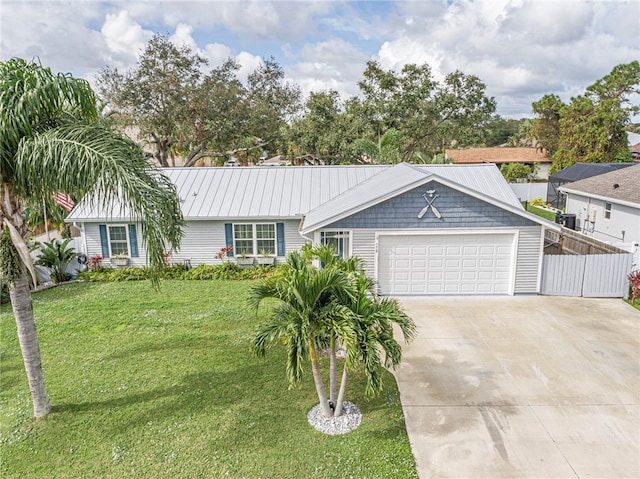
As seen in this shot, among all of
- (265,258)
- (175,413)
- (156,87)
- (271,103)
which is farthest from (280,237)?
(271,103)

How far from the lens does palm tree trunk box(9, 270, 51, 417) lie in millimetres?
6363

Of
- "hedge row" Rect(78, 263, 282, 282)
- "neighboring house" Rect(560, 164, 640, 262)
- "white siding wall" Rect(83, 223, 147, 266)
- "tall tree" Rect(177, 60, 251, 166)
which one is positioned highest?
"tall tree" Rect(177, 60, 251, 166)

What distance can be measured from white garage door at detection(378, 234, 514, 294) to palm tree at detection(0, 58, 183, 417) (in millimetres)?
8035

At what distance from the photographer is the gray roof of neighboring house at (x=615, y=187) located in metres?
17.1

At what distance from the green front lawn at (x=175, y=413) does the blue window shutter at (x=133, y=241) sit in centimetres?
507

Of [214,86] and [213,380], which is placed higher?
[214,86]

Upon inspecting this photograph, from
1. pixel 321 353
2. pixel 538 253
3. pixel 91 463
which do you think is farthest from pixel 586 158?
pixel 91 463

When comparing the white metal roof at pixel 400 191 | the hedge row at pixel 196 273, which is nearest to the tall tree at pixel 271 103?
the white metal roof at pixel 400 191

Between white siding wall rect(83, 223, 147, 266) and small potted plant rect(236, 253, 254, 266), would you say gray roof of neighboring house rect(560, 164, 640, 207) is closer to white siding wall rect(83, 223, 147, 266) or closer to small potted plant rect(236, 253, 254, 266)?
small potted plant rect(236, 253, 254, 266)

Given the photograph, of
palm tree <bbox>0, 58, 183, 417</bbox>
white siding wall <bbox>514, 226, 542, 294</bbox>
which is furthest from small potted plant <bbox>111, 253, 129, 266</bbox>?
white siding wall <bbox>514, 226, 542, 294</bbox>

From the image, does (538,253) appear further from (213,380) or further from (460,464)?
(213,380)

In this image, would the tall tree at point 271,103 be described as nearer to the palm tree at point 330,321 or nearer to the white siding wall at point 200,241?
the white siding wall at point 200,241

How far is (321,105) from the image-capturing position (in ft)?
101

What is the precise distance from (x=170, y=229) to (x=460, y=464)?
202 inches
